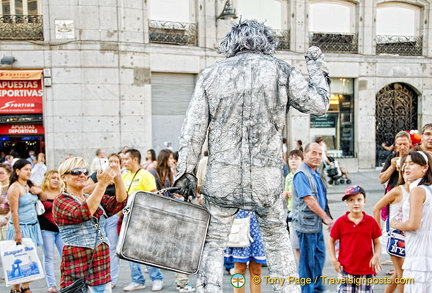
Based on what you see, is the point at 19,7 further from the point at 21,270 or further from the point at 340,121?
the point at 340,121

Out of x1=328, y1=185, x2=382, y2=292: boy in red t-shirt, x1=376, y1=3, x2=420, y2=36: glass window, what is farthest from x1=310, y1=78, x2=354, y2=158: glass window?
x1=328, y1=185, x2=382, y2=292: boy in red t-shirt

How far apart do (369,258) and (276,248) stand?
1288 mm

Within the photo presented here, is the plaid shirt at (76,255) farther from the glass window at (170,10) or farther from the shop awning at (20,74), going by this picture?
the glass window at (170,10)

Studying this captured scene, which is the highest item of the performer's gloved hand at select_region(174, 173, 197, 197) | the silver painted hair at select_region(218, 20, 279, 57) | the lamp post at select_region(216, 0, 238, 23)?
the lamp post at select_region(216, 0, 238, 23)

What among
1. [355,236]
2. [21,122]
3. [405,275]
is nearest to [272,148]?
[355,236]

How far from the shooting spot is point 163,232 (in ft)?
11.5

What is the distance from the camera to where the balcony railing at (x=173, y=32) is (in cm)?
1725

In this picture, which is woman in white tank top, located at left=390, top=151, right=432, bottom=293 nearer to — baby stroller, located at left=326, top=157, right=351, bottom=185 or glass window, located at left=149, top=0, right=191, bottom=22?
baby stroller, located at left=326, top=157, right=351, bottom=185

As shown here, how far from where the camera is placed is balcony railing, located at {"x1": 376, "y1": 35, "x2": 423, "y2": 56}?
20.7 metres

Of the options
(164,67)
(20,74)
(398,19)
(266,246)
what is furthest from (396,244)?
(398,19)

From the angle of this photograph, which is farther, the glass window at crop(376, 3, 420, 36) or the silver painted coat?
the glass window at crop(376, 3, 420, 36)

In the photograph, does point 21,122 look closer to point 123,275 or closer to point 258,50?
point 123,275

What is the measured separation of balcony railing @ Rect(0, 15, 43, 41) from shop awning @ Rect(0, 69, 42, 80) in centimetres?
107

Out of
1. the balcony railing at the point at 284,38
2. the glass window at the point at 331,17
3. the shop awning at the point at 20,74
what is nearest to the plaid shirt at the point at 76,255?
the shop awning at the point at 20,74
